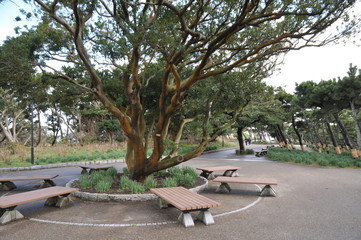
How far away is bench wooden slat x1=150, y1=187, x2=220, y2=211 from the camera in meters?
4.20

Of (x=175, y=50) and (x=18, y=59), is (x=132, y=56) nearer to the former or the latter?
(x=175, y=50)

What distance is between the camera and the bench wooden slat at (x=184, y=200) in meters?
4.20

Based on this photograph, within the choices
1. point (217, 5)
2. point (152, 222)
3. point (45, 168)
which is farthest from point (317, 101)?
point (45, 168)

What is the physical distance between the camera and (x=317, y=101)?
14.8 m

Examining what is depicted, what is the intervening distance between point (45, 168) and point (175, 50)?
1184cm

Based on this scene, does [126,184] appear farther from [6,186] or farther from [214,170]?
[6,186]

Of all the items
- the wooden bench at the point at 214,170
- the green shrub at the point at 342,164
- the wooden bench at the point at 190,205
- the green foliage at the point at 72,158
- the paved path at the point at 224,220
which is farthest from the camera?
the green foliage at the point at 72,158

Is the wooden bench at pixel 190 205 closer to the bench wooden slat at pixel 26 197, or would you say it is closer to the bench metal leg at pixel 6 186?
the bench wooden slat at pixel 26 197

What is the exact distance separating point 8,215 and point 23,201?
435 millimetres

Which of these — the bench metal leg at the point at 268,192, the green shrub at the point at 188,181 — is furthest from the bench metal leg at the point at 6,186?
the bench metal leg at the point at 268,192

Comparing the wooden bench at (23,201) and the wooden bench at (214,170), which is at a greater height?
the wooden bench at (23,201)

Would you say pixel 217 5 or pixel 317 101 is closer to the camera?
pixel 217 5

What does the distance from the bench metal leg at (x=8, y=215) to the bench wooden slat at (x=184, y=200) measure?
3.11 meters

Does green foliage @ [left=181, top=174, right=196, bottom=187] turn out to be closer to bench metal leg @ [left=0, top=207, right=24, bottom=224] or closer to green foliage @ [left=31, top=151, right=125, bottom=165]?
bench metal leg @ [left=0, top=207, right=24, bottom=224]
